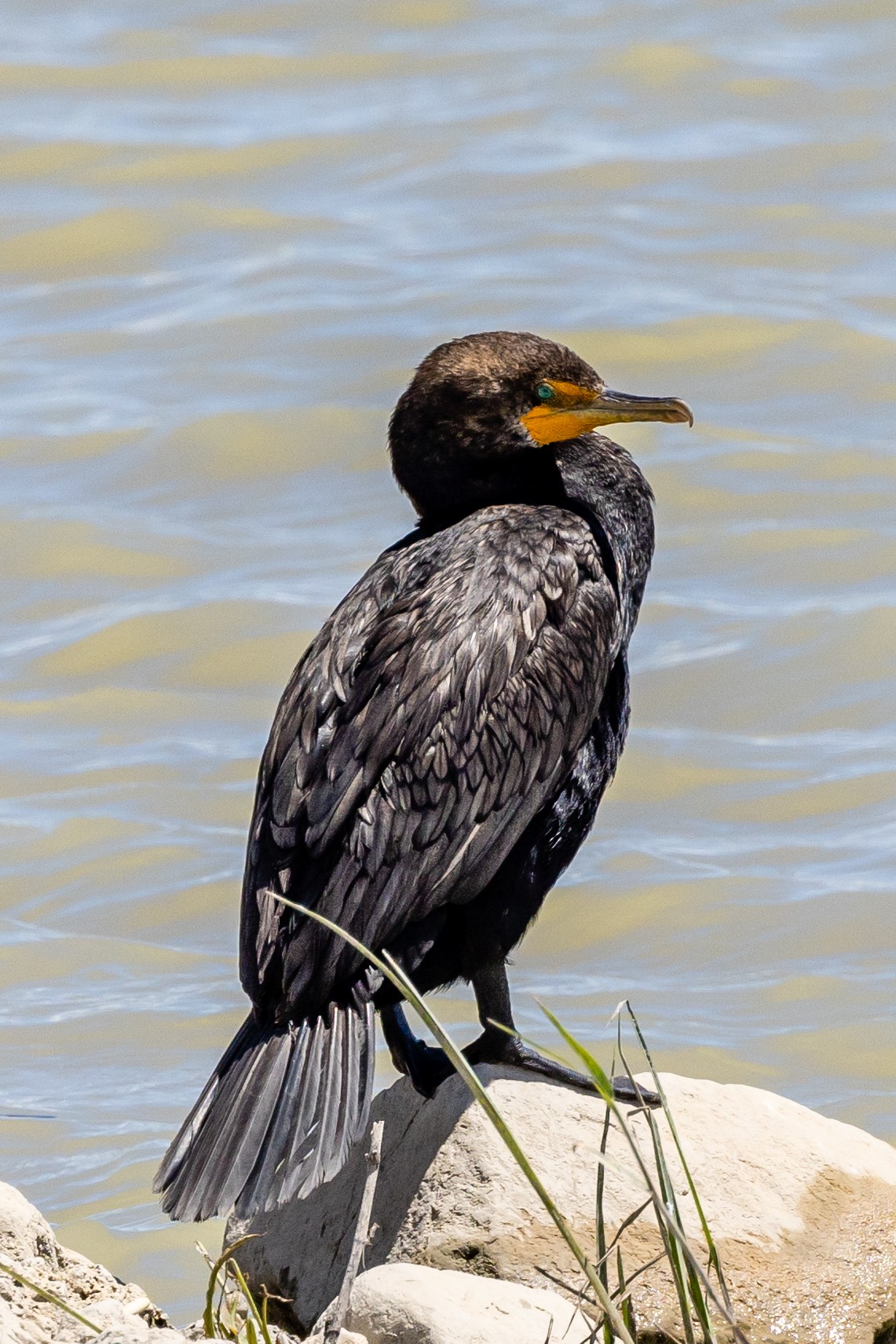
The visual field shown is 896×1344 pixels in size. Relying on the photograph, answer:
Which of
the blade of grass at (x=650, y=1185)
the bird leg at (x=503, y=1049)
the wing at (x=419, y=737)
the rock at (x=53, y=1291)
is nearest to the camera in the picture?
the blade of grass at (x=650, y=1185)

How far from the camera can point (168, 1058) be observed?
19.6 ft

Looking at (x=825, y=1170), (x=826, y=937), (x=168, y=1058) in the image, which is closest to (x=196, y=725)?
(x=168, y=1058)

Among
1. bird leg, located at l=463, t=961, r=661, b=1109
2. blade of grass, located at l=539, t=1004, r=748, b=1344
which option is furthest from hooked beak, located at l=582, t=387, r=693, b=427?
blade of grass, located at l=539, t=1004, r=748, b=1344

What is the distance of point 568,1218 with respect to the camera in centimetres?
396

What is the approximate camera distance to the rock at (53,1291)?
3283 millimetres

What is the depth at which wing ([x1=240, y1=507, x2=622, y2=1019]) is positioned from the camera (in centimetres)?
410

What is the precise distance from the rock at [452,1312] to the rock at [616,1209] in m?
0.34

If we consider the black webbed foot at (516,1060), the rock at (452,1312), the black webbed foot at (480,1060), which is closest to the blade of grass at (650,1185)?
the rock at (452,1312)

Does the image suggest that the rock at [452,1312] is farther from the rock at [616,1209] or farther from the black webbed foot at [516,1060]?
the black webbed foot at [516,1060]

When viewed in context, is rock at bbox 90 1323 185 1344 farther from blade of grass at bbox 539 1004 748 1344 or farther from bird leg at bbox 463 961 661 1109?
bird leg at bbox 463 961 661 1109

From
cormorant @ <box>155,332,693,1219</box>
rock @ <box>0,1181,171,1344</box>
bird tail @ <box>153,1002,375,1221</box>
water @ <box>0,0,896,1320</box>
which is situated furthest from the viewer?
water @ <box>0,0,896,1320</box>

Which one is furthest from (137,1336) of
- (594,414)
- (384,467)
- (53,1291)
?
(384,467)

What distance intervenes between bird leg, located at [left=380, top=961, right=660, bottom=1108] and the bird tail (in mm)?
362

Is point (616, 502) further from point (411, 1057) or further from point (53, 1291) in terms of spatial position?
point (53, 1291)
